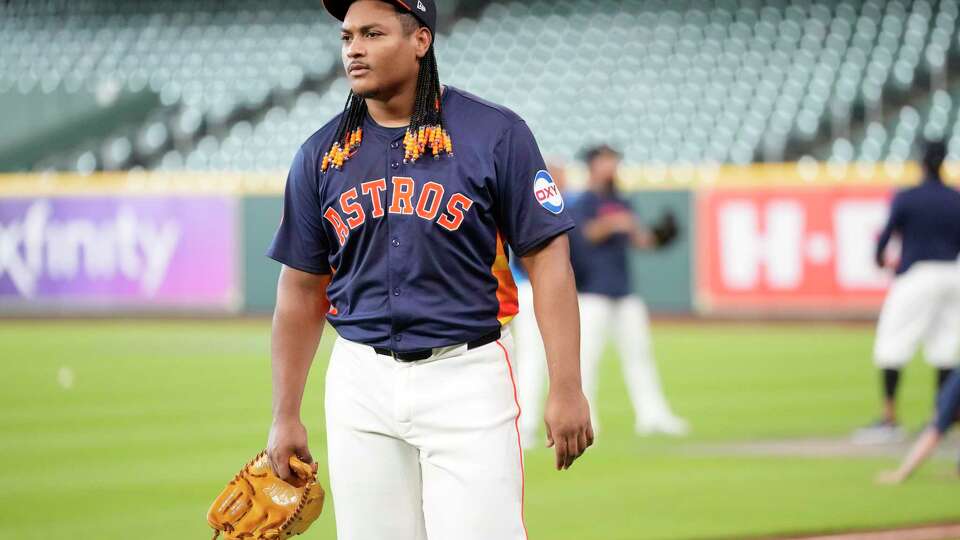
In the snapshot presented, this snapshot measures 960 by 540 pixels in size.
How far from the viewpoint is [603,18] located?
29531mm

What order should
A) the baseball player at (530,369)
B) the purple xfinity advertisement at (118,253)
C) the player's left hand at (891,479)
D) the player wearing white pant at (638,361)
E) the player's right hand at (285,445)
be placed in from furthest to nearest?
the purple xfinity advertisement at (118,253) → the player wearing white pant at (638,361) → the baseball player at (530,369) → the player's left hand at (891,479) → the player's right hand at (285,445)

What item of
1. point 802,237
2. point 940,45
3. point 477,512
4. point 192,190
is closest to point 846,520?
point 477,512

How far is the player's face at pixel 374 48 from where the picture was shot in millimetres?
3883

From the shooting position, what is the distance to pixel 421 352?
3883 mm

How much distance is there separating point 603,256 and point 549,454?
1.72 meters

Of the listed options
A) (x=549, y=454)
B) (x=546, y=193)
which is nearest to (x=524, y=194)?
(x=546, y=193)

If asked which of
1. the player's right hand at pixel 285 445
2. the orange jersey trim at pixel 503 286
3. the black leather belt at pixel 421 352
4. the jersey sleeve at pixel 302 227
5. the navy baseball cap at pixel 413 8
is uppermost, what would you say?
the navy baseball cap at pixel 413 8

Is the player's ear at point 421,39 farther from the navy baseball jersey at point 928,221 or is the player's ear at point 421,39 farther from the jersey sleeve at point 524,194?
the navy baseball jersey at point 928,221

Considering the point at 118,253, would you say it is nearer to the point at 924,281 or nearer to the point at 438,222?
the point at 924,281

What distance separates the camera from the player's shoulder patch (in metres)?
3.87

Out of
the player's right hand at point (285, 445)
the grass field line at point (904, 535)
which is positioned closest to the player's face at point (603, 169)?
the grass field line at point (904, 535)

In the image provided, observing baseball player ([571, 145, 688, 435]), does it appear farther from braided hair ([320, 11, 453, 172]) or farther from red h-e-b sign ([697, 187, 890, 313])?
red h-e-b sign ([697, 187, 890, 313])

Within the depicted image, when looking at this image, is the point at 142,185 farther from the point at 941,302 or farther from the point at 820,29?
the point at 941,302

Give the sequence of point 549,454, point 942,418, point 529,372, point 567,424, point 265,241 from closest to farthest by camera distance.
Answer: point 567,424 < point 942,418 < point 549,454 < point 529,372 < point 265,241
